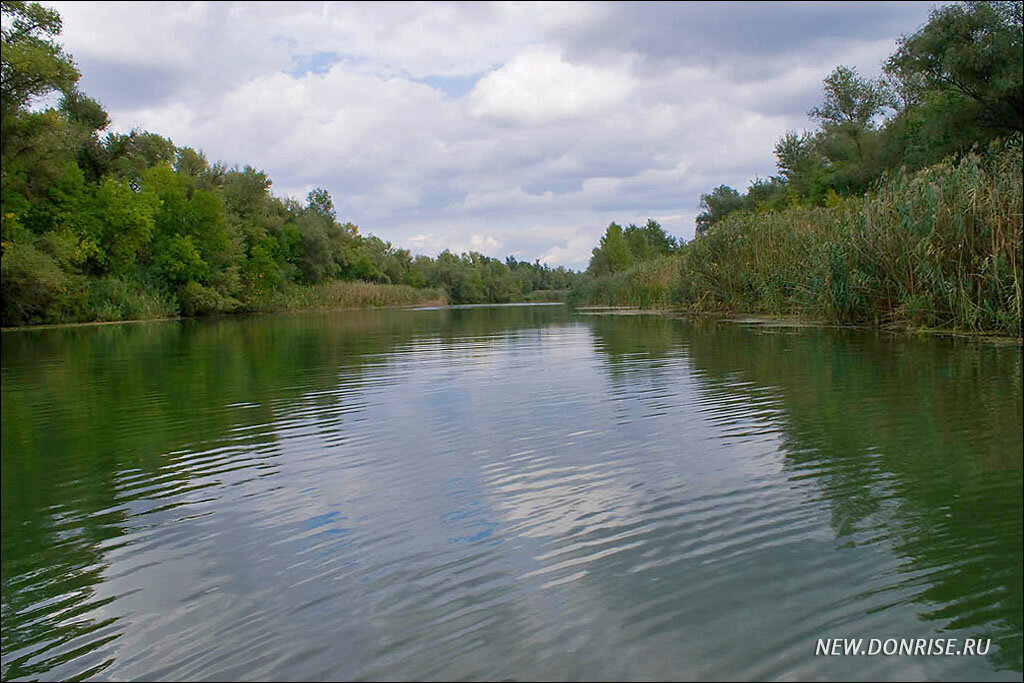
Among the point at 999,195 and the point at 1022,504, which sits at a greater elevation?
the point at 999,195

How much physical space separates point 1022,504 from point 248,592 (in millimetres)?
3751

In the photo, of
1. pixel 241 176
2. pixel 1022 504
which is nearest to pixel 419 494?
pixel 1022 504

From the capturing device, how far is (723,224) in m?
22.5

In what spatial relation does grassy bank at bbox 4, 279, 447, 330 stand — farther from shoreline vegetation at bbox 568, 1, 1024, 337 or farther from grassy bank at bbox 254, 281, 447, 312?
shoreline vegetation at bbox 568, 1, 1024, 337

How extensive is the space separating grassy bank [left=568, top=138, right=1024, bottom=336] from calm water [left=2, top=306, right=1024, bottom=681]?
3793 mm

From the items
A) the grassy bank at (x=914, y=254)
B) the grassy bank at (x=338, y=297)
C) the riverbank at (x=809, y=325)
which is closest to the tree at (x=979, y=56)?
the grassy bank at (x=914, y=254)

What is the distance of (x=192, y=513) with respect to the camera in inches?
175

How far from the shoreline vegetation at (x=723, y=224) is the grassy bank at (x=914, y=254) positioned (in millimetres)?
39

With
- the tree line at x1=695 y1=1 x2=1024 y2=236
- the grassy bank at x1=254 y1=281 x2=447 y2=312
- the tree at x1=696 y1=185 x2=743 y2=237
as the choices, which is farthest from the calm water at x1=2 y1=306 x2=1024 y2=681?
the tree at x1=696 y1=185 x2=743 y2=237

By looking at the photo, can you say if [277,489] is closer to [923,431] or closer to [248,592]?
[248,592]

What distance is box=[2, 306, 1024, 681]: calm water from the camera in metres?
2.63

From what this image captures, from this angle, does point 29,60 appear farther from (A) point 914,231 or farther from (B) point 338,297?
(B) point 338,297

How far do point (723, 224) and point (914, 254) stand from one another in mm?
10292

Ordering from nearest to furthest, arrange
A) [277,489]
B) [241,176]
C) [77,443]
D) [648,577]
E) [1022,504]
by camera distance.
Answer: [648,577], [1022,504], [277,489], [77,443], [241,176]
